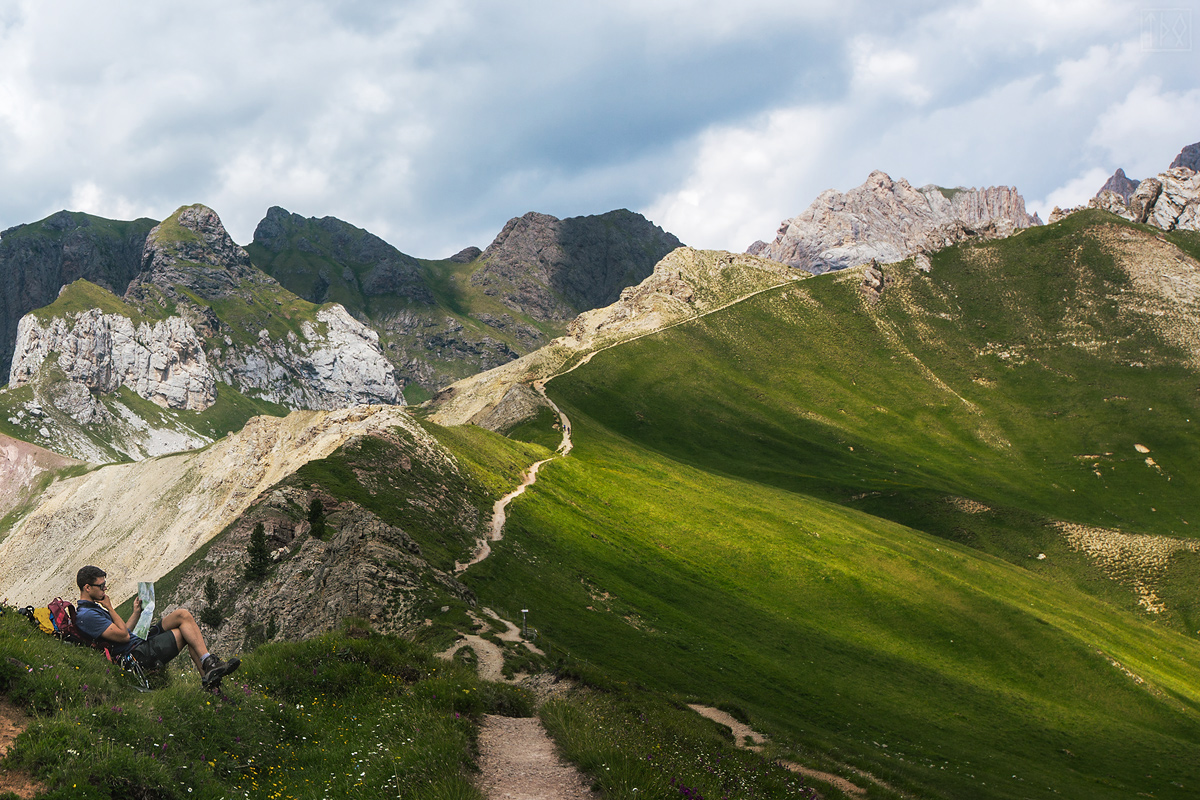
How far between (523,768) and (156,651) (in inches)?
336

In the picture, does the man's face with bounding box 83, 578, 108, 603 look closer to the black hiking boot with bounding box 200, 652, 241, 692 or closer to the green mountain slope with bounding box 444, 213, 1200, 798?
the black hiking boot with bounding box 200, 652, 241, 692

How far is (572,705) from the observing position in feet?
67.8

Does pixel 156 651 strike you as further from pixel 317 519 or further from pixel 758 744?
pixel 317 519

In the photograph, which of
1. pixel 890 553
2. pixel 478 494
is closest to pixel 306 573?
pixel 478 494

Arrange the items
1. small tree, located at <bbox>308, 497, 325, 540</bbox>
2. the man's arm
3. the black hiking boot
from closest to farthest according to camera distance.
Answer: the black hiking boot < the man's arm < small tree, located at <bbox>308, 497, 325, 540</bbox>

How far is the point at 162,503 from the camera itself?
371 feet

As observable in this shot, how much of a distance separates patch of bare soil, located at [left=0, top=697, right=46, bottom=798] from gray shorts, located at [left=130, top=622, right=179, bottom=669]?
3.14 metres

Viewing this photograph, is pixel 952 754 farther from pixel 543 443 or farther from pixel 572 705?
pixel 543 443

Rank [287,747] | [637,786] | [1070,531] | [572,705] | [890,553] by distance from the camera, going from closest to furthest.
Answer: [637,786] < [287,747] < [572,705] < [890,553] < [1070,531]

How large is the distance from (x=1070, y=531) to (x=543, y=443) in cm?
9004

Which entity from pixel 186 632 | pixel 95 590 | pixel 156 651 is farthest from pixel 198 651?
pixel 95 590

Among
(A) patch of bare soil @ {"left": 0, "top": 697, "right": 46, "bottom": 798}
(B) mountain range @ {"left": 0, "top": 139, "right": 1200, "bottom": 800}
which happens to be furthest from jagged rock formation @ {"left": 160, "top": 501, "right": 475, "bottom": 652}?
(A) patch of bare soil @ {"left": 0, "top": 697, "right": 46, "bottom": 798}

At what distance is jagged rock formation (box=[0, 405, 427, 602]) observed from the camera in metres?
86.8

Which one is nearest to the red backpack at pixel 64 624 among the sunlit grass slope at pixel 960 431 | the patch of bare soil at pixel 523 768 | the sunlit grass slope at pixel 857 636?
the patch of bare soil at pixel 523 768
